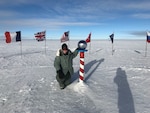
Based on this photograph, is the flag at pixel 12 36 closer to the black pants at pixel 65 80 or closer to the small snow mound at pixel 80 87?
the black pants at pixel 65 80

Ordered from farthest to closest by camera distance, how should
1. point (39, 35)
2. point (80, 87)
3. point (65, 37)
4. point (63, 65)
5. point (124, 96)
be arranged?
point (65, 37) → point (39, 35) → point (63, 65) → point (80, 87) → point (124, 96)

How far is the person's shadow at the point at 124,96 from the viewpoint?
19.2ft

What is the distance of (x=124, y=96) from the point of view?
689cm

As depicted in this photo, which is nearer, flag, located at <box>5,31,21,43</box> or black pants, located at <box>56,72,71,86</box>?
black pants, located at <box>56,72,71,86</box>

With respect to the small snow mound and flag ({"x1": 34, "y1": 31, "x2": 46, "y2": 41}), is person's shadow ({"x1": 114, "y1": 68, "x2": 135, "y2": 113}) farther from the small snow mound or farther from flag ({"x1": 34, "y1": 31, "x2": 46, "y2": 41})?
flag ({"x1": 34, "y1": 31, "x2": 46, "y2": 41})

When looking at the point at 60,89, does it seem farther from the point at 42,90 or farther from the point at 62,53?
the point at 62,53

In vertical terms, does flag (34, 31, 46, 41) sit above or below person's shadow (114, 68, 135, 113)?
above

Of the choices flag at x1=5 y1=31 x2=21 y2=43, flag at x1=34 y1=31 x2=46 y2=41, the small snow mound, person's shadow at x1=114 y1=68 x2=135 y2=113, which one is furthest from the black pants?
flag at x1=34 y1=31 x2=46 y2=41

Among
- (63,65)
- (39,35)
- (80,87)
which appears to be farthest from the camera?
(39,35)

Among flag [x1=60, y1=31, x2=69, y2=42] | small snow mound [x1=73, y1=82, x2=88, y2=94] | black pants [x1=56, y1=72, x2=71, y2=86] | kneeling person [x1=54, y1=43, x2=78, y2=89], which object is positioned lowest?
small snow mound [x1=73, y1=82, x2=88, y2=94]

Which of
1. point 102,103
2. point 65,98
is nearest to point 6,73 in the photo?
point 65,98

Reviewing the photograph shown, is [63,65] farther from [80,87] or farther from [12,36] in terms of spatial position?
[12,36]

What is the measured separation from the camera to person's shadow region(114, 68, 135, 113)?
5848 mm

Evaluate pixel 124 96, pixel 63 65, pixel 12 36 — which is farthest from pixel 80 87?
pixel 12 36
